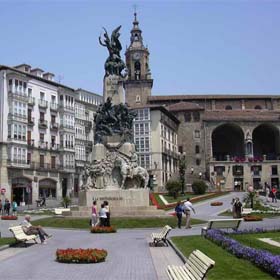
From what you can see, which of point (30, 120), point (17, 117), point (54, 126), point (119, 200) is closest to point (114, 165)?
point (119, 200)

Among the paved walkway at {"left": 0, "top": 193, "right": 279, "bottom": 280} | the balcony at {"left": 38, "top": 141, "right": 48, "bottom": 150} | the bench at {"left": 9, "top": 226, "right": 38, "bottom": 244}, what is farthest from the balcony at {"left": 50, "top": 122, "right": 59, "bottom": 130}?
the bench at {"left": 9, "top": 226, "right": 38, "bottom": 244}

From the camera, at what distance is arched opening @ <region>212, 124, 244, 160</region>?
9619 centimetres

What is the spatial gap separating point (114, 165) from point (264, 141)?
74534 mm

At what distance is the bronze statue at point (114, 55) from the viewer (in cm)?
3466

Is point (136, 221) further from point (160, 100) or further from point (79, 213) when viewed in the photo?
point (160, 100)

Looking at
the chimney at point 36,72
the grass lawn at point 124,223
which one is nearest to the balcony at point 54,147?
the chimney at point 36,72

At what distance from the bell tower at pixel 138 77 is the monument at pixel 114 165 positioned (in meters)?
63.1

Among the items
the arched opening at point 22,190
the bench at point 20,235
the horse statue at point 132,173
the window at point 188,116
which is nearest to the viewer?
the bench at point 20,235

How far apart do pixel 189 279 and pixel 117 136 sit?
24270 mm

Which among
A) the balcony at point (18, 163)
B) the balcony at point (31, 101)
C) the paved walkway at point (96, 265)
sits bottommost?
the paved walkway at point (96, 265)

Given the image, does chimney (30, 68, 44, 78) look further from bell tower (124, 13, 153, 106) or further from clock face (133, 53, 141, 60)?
clock face (133, 53, 141, 60)

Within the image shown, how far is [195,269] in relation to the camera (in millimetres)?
8953

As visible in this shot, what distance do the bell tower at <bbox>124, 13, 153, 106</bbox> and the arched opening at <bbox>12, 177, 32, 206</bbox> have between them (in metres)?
37.2

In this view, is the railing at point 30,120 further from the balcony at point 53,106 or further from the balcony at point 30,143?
the balcony at point 53,106
